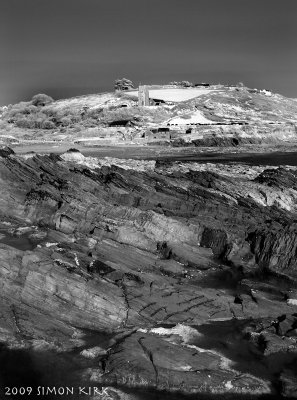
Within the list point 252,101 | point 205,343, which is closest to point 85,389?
point 205,343

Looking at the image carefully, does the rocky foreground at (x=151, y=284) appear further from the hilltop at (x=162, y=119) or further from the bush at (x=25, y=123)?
the bush at (x=25, y=123)

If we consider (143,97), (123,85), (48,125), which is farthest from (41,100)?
(143,97)

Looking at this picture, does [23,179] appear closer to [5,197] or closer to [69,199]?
[5,197]

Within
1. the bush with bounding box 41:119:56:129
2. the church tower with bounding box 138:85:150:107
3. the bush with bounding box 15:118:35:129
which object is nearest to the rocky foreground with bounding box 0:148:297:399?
the bush with bounding box 41:119:56:129

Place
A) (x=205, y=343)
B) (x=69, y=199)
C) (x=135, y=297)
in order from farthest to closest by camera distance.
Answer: (x=69, y=199) → (x=135, y=297) → (x=205, y=343)

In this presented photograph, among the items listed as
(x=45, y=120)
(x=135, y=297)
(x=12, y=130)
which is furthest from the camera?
(x=45, y=120)

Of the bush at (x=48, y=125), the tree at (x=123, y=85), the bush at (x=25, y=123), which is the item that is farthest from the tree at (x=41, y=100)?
the bush at (x=48, y=125)
